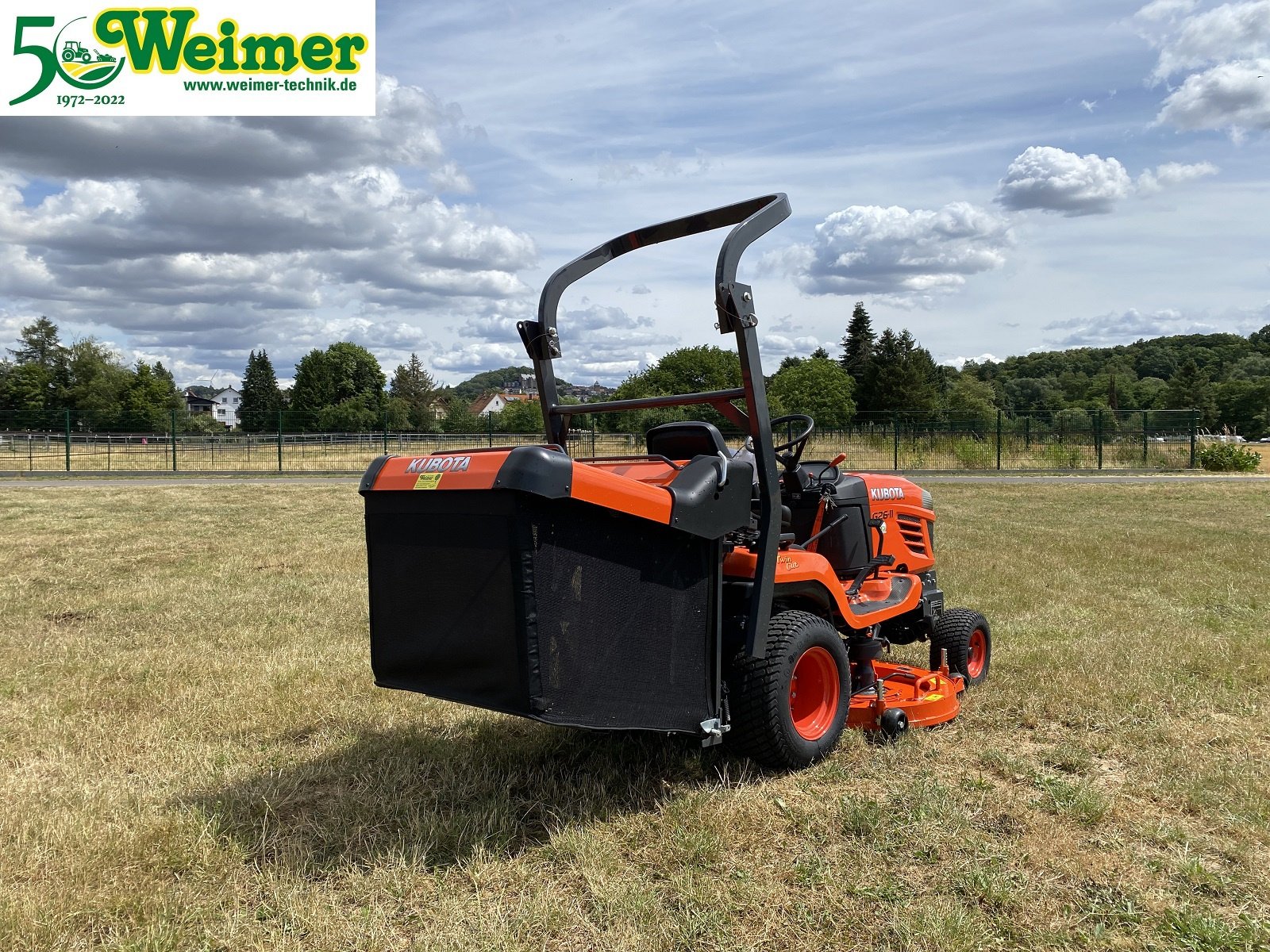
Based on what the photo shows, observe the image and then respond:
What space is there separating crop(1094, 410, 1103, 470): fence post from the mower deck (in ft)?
92.1

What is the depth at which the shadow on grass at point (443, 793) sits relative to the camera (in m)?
3.53

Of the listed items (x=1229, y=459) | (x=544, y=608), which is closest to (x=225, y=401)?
(x=1229, y=459)

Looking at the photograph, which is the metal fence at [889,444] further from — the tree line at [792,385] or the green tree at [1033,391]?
the green tree at [1033,391]

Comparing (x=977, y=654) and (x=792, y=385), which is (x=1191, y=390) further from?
(x=977, y=654)

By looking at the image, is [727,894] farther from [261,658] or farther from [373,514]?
[261,658]

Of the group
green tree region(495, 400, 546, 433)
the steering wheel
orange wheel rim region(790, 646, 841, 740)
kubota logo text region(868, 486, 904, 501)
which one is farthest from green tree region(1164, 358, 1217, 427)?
orange wheel rim region(790, 646, 841, 740)

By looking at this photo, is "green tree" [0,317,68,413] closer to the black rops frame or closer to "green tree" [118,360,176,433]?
"green tree" [118,360,176,433]

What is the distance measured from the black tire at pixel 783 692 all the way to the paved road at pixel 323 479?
60.6ft

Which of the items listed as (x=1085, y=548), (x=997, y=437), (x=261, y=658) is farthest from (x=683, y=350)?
(x=261, y=658)

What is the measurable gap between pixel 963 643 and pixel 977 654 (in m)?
0.42

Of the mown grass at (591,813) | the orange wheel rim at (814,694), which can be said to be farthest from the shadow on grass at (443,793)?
the orange wheel rim at (814,694)

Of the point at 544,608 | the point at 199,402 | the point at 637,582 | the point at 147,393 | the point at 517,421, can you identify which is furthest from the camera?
the point at 199,402

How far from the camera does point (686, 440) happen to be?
419 centimetres

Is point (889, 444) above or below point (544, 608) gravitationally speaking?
above
